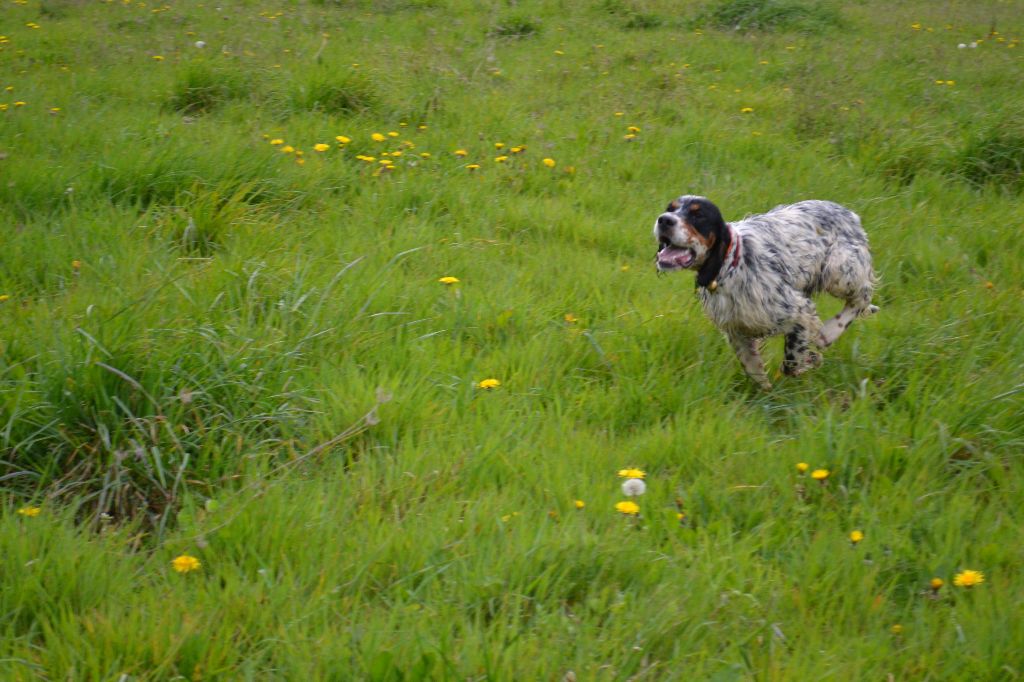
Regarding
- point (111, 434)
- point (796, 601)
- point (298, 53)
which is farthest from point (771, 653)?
point (298, 53)

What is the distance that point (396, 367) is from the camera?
3.81 metres

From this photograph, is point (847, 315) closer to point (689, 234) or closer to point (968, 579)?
point (689, 234)

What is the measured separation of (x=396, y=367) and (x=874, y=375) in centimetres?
215

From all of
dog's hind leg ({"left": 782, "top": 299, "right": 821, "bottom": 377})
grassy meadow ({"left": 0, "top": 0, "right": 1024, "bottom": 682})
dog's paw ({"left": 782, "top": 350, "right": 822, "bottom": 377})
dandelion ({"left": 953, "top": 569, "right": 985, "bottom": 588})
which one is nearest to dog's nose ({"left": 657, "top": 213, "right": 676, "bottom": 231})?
grassy meadow ({"left": 0, "top": 0, "right": 1024, "bottom": 682})

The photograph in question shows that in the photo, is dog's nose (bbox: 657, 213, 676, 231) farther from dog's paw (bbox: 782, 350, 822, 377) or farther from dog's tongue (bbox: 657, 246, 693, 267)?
dog's paw (bbox: 782, 350, 822, 377)

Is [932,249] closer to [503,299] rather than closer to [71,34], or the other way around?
[503,299]

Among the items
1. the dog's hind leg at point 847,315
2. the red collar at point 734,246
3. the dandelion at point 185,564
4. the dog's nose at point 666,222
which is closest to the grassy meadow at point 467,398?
the dandelion at point 185,564

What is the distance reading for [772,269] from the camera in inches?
162

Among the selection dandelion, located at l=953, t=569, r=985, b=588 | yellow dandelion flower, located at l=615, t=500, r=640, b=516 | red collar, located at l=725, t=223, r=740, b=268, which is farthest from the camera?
red collar, located at l=725, t=223, r=740, b=268

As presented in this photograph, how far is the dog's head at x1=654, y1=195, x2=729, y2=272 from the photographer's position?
3744mm

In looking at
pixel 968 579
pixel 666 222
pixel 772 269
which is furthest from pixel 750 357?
pixel 968 579

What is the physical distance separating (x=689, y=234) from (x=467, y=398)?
116cm

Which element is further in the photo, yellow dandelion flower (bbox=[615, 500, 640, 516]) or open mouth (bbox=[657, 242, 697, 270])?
open mouth (bbox=[657, 242, 697, 270])

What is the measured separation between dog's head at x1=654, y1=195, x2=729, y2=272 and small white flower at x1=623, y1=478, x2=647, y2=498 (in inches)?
42.5
